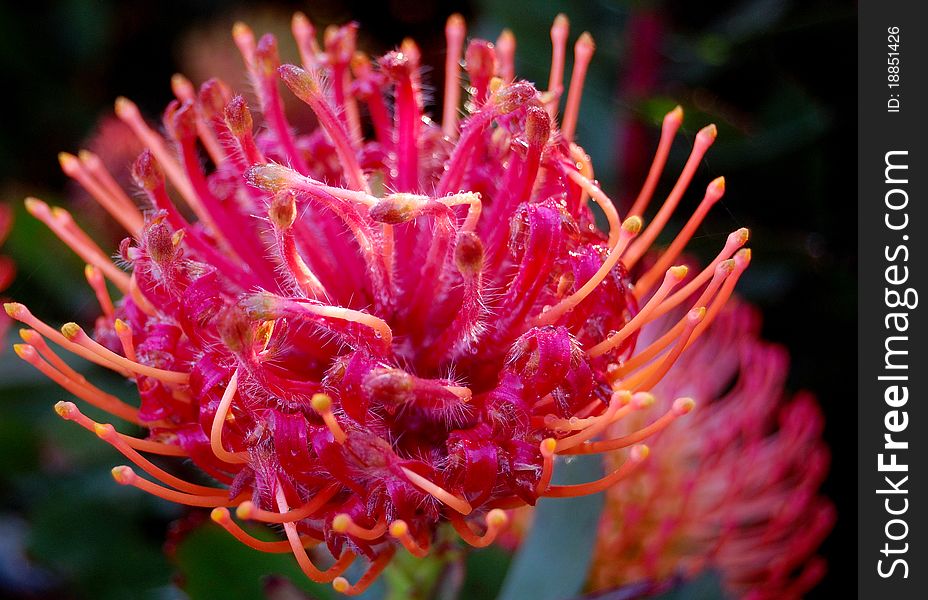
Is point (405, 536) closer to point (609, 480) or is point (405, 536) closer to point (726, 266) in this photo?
point (609, 480)

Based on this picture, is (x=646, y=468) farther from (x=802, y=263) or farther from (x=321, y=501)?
(x=321, y=501)

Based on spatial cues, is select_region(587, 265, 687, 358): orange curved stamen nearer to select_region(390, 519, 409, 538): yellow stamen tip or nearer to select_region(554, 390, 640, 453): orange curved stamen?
select_region(554, 390, 640, 453): orange curved stamen

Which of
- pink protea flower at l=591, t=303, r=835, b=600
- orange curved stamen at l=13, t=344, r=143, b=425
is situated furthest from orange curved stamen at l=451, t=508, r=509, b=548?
pink protea flower at l=591, t=303, r=835, b=600

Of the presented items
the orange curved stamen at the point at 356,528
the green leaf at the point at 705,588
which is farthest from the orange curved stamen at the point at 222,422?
the green leaf at the point at 705,588

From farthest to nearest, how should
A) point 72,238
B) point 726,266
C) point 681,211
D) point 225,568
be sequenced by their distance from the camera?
point 681,211, point 225,568, point 72,238, point 726,266

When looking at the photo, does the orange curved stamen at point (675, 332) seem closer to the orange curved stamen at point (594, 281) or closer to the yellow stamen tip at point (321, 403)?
the orange curved stamen at point (594, 281)

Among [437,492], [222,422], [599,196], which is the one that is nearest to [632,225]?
[599,196]
